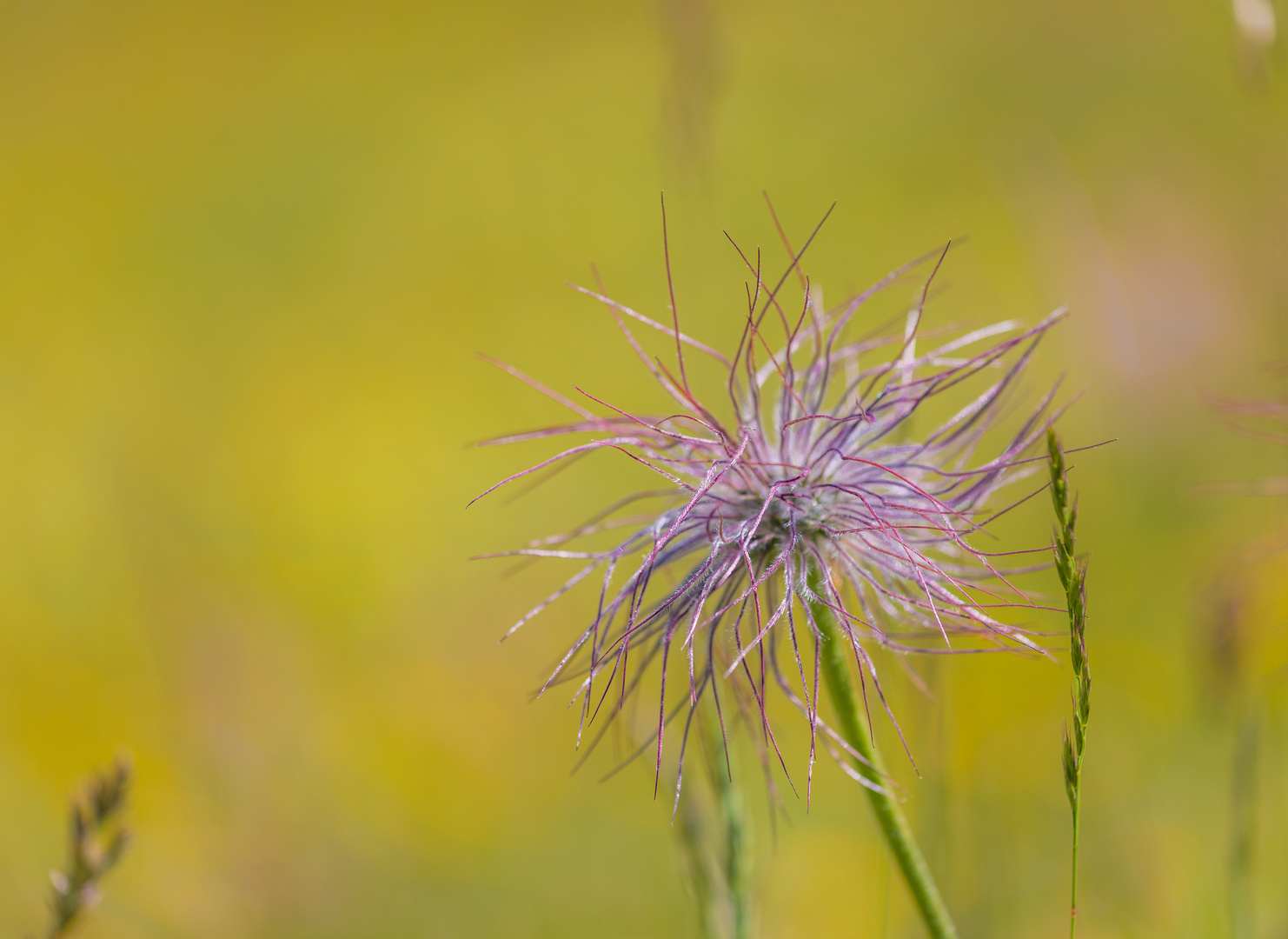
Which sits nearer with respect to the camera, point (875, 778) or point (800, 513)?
point (875, 778)

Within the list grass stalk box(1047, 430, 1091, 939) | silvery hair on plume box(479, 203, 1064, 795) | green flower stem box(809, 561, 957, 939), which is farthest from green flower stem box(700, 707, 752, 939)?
grass stalk box(1047, 430, 1091, 939)

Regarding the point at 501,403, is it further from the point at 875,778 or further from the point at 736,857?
the point at 875,778

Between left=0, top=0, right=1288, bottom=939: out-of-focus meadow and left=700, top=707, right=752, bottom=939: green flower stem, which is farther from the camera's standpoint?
left=0, top=0, right=1288, bottom=939: out-of-focus meadow

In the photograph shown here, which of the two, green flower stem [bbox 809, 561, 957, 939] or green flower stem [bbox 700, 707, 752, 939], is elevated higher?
green flower stem [bbox 809, 561, 957, 939]

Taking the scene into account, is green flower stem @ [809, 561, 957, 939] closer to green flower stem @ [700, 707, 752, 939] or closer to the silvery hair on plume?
the silvery hair on plume

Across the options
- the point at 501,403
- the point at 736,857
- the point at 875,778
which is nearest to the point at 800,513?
the point at 875,778

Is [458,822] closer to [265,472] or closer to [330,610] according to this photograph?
[330,610]

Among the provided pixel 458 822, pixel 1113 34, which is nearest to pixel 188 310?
pixel 458 822
